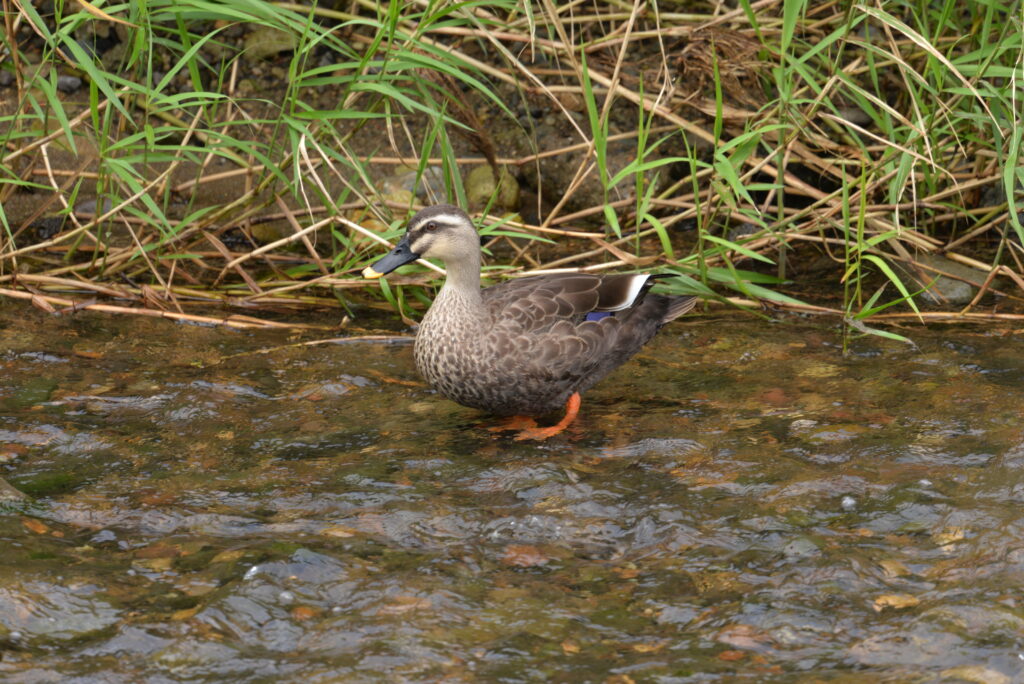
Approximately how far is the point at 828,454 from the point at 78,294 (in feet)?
12.9

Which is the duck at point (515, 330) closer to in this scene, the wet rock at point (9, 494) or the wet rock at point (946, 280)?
the wet rock at point (9, 494)

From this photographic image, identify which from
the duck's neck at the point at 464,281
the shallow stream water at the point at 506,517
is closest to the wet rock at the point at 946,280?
the shallow stream water at the point at 506,517

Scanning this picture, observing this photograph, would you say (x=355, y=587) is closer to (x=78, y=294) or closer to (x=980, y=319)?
(x=78, y=294)

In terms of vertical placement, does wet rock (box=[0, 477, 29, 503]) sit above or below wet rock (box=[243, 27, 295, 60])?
below

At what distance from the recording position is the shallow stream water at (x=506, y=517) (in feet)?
11.0

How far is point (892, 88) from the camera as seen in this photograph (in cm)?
762

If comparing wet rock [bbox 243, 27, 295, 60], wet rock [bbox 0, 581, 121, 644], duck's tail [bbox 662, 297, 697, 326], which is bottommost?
wet rock [bbox 0, 581, 121, 644]

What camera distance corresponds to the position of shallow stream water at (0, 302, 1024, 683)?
3.37 meters

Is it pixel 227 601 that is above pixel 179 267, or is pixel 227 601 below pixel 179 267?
below

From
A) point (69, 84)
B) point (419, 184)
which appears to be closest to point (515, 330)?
point (419, 184)

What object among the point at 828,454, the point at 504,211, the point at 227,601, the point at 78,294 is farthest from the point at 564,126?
the point at 227,601

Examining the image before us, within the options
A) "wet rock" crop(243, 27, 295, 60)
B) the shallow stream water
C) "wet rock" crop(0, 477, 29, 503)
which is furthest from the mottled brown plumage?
"wet rock" crop(243, 27, 295, 60)

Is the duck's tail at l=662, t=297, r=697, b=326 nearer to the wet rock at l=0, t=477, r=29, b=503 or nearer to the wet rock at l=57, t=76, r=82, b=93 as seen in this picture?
the wet rock at l=0, t=477, r=29, b=503

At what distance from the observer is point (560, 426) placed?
503cm
